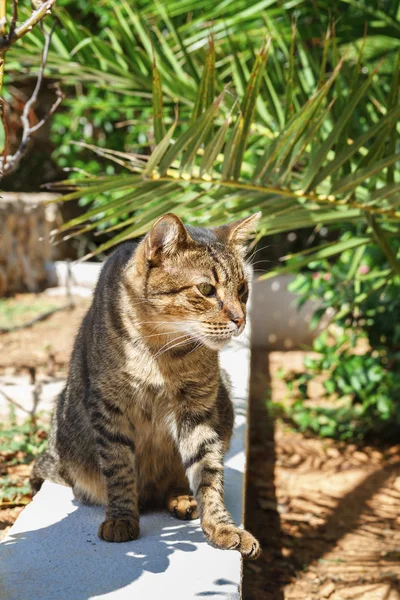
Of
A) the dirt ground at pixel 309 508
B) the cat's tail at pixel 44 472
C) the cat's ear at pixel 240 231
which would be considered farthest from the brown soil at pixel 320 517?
the cat's ear at pixel 240 231

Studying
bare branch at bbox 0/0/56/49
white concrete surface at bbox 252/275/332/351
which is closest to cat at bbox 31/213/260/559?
bare branch at bbox 0/0/56/49

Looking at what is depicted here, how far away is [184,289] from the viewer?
2.22 m

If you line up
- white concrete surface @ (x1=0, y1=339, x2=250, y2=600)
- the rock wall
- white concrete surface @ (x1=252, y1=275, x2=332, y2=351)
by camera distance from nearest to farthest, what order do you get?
1. white concrete surface @ (x1=0, y1=339, x2=250, y2=600)
2. white concrete surface @ (x1=252, y1=275, x2=332, y2=351)
3. the rock wall

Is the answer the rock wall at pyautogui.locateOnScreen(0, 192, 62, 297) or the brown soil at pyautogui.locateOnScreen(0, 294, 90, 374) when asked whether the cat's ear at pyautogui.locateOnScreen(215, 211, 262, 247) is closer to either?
A: the brown soil at pyautogui.locateOnScreen(0, 294, 90, 374)

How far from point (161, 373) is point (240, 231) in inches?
21.2

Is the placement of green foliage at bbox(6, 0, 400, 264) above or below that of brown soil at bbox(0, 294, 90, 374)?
above

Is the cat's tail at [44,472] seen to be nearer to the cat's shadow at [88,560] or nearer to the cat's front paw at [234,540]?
the cat's shadow at [88,560]

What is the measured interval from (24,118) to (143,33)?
1.03 metres

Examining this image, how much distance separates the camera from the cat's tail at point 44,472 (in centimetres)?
256

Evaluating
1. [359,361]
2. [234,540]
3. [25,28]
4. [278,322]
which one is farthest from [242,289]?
[278,322]

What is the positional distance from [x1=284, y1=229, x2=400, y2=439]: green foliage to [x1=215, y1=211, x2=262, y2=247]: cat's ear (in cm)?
191

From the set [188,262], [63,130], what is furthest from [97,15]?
[188,262]

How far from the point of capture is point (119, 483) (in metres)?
2.24

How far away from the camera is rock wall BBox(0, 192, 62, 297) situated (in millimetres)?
7102
